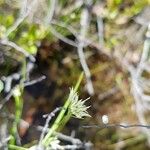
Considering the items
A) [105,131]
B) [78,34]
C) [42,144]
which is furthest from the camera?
[105,131]

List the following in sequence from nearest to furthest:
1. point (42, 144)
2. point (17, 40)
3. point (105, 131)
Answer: point (42, 144), point (17, 40), point (105, 131)

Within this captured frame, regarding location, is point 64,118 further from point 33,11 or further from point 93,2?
point 93,2

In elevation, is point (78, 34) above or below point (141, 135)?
above

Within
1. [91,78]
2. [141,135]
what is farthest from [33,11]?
[141,135]

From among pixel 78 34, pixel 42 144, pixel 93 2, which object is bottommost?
pixel 42 144

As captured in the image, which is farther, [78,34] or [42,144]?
[78,34]

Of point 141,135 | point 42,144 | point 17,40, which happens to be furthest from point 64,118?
point 141,135

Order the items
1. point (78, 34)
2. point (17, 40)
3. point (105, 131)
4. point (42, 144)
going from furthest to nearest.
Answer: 1. point (105, 131)
2. point (78, 34)
3. point (17, 40)
4. point (42, 144)

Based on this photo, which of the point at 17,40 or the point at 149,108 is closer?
the point at 17,40

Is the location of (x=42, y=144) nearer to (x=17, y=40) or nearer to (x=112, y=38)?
(x=17, y=40)
